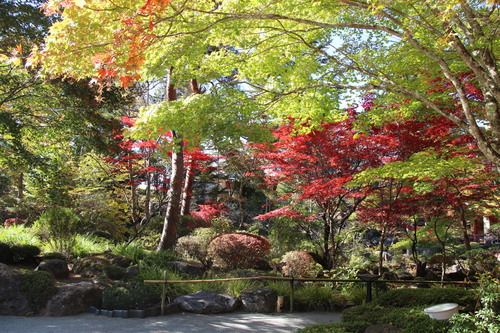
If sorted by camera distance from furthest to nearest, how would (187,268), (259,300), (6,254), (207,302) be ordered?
(187,268) < (6,254) < (259,300) < (207,302)

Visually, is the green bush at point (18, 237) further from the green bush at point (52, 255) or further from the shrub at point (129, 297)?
the shrub at point (129, 297)

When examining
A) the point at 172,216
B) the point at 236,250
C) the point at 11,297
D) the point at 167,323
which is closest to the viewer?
the point at 167,323

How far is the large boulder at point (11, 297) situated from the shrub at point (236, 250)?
4333mm

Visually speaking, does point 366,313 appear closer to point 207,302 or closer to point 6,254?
point 207,302

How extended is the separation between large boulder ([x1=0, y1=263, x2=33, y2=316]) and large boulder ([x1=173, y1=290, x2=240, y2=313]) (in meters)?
2.49

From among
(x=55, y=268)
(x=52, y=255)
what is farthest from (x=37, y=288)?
(x=52, y=255)

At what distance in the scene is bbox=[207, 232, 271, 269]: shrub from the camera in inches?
364

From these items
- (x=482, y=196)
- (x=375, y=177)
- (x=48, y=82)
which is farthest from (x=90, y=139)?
(x=482, y=196)

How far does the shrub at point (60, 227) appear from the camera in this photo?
893 centimetres

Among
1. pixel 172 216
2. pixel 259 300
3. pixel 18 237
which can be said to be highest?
pixel 172 216

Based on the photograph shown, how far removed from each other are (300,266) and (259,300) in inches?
97.2

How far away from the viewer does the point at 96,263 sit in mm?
8500

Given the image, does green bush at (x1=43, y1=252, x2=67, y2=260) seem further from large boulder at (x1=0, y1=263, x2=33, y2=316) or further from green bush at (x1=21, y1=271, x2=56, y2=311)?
large boulder at (x1=0, y1=263, x2=33, y2=316)

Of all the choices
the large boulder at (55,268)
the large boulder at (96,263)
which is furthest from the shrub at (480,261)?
the large boulder at (55,268)
